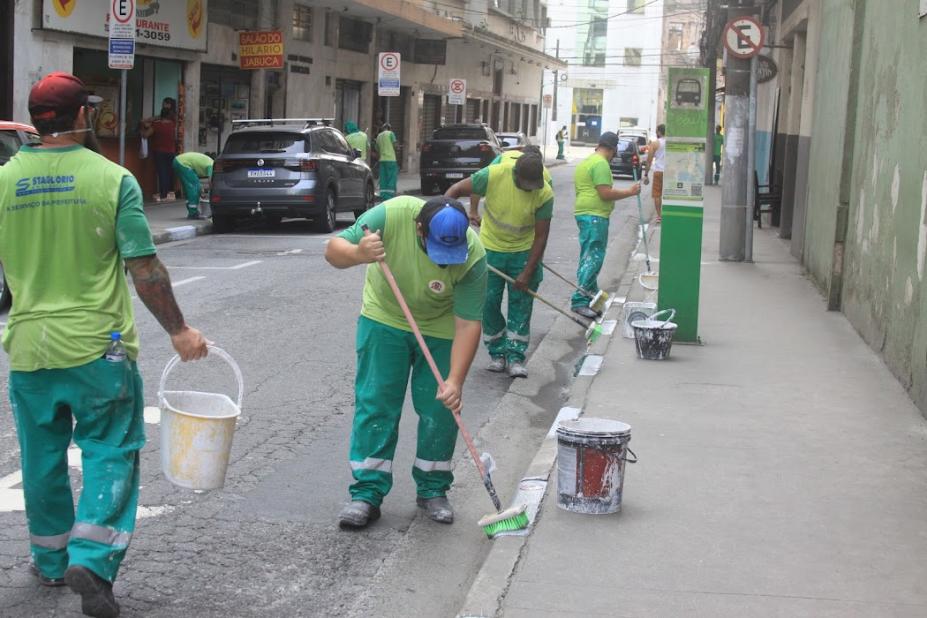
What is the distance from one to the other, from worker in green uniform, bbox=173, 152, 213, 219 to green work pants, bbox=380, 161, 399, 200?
706cm

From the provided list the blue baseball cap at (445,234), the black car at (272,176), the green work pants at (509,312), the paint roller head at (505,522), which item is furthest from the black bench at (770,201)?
the blue baseball cap at (445,234)

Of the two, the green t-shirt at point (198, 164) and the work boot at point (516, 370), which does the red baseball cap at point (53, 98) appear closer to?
the work boot at point (516, 370)

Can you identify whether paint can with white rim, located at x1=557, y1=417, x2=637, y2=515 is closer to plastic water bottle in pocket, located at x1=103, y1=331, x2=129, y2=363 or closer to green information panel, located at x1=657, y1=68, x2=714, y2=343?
plastic water bottle in pocket, located at x1=103, y1=331, x2=129, y2=363

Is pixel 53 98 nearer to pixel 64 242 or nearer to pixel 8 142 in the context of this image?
pixel 64 242

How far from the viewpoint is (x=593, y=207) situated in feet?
40.5

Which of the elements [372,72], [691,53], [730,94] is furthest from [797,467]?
[691,53]

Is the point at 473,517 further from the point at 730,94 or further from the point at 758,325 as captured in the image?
the point at 730,94

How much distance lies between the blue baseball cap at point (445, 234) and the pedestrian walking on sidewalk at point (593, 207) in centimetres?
681

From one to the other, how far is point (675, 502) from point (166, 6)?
20.7 metres

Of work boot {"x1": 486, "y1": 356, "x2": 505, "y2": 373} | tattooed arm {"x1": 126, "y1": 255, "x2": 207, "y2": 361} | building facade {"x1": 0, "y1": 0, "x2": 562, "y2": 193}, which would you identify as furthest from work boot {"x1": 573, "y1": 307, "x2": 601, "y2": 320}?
building facade {"x1": 0, "y1": 0, "x2": 562, "y2": 193}

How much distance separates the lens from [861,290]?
37.7 ft

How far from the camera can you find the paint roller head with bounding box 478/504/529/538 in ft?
19.1

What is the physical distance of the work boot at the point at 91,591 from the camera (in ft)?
14.6

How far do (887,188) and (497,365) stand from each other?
11.7ft
